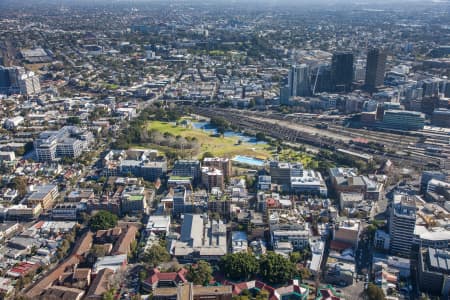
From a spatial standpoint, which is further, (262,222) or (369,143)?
(369,143)

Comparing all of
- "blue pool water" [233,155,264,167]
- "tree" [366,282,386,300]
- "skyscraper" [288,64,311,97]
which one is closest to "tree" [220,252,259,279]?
"tree" [366,282,386,300]

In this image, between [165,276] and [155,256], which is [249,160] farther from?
[165,276]

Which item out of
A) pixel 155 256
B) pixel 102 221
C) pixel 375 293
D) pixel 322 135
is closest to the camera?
pixel 375 293

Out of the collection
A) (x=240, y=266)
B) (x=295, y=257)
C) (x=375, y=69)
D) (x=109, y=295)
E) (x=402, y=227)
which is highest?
(x=375, y=69)

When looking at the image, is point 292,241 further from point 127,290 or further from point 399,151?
point 399,151

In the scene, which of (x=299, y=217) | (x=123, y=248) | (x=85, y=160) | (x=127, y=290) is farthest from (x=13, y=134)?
(x=299, y=217)

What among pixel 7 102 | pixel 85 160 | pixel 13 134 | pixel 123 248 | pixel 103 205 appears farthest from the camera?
pixel 7 102

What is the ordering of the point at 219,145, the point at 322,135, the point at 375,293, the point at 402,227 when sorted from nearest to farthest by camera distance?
the point at 375,293 < the point at 402,227 < the point at 219,145 < the point at 322,135

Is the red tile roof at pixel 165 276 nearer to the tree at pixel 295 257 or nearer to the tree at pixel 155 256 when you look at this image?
the tree at pixel 155 256

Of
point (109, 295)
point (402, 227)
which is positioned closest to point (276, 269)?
point (402, 227)
